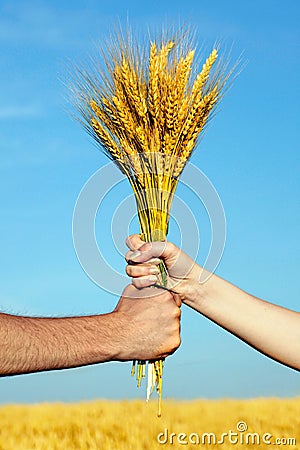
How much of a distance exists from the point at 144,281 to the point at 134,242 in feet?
0.49

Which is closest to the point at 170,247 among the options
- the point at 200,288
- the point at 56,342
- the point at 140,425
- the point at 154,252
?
the point at 154,252

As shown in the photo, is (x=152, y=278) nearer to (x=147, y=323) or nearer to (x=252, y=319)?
(x=147, y=323)

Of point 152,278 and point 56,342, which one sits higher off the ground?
point 152,278

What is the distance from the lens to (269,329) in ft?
9.70

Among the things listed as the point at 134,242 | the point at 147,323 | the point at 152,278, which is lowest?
the point at 147,323

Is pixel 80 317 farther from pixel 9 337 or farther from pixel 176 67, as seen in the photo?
pixel 176 67

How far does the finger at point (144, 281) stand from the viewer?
272 centimetres

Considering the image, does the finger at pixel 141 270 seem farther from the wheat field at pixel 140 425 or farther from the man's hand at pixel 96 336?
the wheat field at pixel 140 425

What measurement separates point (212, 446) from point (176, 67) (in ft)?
10.2

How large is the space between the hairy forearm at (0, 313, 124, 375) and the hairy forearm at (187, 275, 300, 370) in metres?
0.38

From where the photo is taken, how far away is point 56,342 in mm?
2590

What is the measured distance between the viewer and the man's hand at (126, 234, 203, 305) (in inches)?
105

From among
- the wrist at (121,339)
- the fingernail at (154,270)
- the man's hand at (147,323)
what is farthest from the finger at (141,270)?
the wrist at (121,339)

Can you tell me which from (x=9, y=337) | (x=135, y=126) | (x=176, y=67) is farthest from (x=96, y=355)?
(x=176, y=67)
